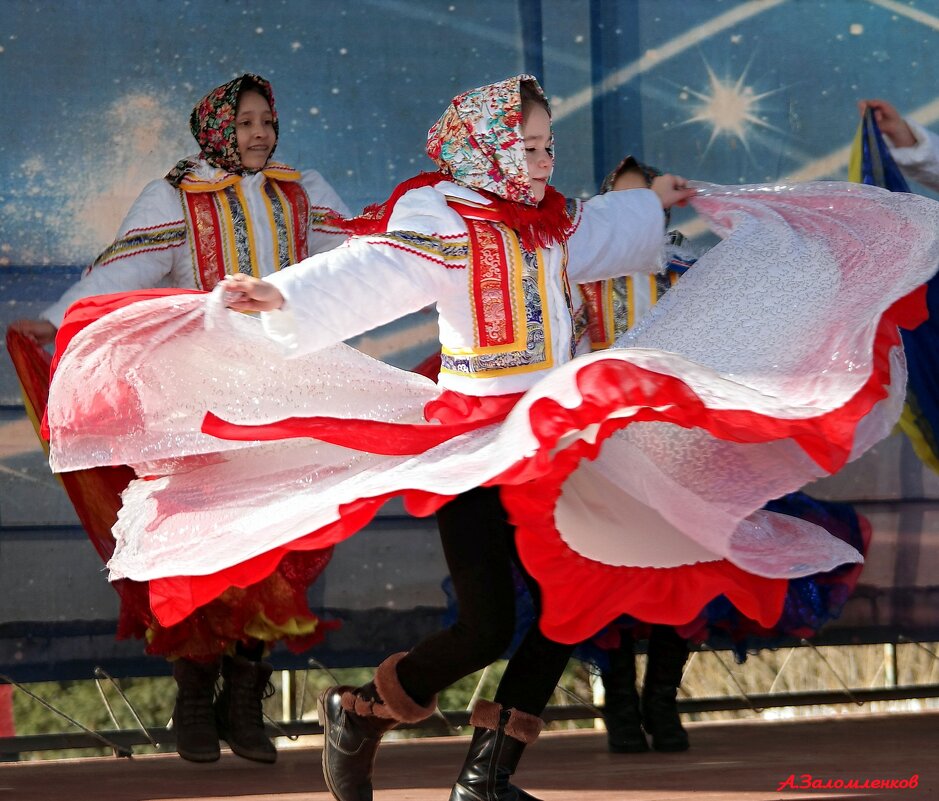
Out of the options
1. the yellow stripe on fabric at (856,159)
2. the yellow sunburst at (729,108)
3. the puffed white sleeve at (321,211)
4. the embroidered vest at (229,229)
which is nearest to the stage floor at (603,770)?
the embroidered vest at (229,229)

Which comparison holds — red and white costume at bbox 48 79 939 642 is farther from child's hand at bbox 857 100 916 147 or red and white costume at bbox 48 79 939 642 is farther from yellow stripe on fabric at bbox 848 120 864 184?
yellow stripe on fabric at bbox 848 120 864 184

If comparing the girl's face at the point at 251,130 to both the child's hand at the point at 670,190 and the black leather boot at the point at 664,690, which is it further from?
the black leather boot at the point at 664,690

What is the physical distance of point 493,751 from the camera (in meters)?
2.80

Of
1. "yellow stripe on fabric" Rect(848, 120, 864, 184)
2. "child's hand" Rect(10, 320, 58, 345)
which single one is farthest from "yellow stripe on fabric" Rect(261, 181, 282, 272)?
"yellow stripe on fabric" Rect(848, 120, 864, 184)

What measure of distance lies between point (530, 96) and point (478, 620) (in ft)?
3.55

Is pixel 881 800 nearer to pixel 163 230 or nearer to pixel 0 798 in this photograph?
pixel 0 798

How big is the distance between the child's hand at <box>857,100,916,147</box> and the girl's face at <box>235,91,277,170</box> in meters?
1.56

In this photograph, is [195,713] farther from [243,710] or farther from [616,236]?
[616,236]

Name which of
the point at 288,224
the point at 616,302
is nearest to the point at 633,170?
the point at 616,302

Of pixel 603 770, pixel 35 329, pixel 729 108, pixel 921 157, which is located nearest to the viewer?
pixel 603 770

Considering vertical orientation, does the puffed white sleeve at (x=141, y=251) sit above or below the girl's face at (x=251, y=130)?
below

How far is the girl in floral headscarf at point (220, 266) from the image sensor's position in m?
3.64

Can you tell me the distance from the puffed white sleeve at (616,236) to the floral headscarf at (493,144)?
195 millimetres

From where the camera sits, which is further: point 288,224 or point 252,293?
point 288,224
